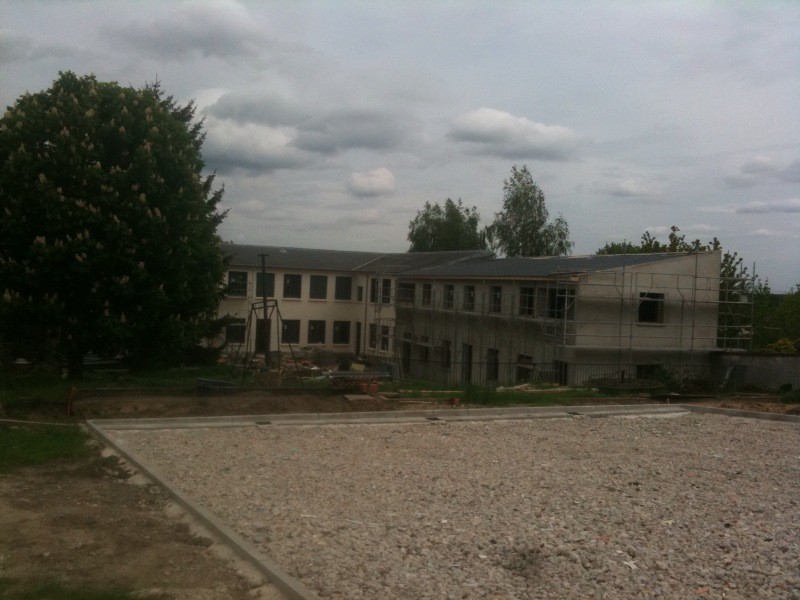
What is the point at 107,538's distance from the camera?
26.3ft

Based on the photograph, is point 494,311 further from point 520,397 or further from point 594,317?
point 520,397

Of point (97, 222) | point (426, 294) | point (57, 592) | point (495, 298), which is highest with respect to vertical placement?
point (97, 222)

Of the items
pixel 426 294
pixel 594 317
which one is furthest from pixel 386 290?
pixel 594 317

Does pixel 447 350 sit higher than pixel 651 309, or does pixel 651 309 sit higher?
pixel 651 309

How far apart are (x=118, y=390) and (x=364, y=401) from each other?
224 inches

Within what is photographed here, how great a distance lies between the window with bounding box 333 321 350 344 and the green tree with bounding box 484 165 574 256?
16657mm

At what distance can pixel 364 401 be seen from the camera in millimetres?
19328

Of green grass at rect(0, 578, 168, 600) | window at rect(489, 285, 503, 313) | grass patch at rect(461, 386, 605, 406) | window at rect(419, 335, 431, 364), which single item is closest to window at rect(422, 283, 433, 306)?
window at rect(419, 335, 431, 364)

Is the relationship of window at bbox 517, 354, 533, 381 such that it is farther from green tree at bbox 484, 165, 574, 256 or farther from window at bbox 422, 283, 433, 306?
green tree at bbox 484, 165, 574, 256

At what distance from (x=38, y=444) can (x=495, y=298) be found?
2502cm

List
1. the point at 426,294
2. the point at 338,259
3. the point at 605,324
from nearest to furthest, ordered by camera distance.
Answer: the point at 605,324 → the point at 426,294 → the point at 338,259

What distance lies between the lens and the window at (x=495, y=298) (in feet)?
115

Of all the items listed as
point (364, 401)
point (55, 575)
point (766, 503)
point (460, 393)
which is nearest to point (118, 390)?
point (364, 401)

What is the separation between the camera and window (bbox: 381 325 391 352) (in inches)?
1825
